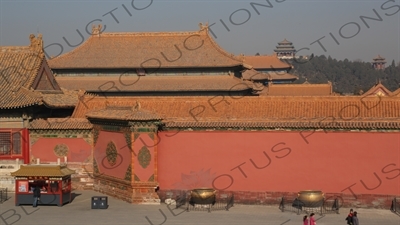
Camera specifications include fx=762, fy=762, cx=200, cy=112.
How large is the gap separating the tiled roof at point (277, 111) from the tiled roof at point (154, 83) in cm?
1456

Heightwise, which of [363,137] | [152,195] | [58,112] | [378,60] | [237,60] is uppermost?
[378,60]

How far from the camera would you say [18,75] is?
36.2 meters

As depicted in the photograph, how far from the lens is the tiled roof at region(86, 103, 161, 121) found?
100 ft

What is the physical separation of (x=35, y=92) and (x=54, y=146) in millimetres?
2579

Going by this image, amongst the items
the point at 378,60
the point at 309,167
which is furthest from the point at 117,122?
the point at 378,60

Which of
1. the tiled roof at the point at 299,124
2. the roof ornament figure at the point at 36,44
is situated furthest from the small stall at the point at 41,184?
the roof ornament figure at the point at 36,44

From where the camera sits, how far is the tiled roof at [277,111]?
30.3 meters

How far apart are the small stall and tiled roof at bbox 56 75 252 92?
20.8 m

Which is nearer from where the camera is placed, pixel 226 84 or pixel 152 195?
pixel 152 195

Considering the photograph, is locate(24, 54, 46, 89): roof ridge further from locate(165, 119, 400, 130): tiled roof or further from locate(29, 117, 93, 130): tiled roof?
locate(165, 119, 400, 130): tiled roof

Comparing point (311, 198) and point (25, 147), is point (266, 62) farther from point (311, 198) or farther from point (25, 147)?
point (311, 198)

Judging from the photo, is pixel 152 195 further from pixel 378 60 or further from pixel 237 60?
pixel 378 60

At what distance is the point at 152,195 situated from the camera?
3109 centimetres

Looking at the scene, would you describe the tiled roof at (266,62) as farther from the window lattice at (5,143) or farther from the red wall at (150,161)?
the red wall at (150,161)
